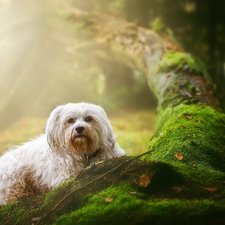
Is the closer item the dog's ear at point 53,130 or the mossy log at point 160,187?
the mossy log at point 160,187

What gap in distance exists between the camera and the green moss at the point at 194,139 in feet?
10.2

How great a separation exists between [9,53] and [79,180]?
13.0 metres

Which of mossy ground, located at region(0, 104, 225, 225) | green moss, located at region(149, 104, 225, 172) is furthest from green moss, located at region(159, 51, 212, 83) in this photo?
mossy ground, located at region(0, 104, 225, 225)

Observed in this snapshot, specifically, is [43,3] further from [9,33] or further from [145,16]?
[145,16]

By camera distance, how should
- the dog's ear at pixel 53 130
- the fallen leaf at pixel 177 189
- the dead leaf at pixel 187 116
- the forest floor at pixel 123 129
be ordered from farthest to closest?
the forest floor at pixel 123 129 < the dead leaf at pixel 187 116 < the dog's ear at pixel 53 130 < the fallen leaf at pixel 177 189

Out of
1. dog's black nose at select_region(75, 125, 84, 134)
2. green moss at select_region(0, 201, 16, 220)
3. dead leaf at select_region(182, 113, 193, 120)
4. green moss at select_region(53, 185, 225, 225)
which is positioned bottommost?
green moss at select_region(0, 201, 16, 220)

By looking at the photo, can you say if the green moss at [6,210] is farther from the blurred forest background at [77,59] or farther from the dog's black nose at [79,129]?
the blurred forest background at [77,59]

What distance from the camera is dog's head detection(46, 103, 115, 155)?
3465mm

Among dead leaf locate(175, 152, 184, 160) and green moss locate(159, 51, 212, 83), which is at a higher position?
green moss locate(159, 51, 212, 83)

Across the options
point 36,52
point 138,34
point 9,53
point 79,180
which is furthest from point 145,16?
point 79,180

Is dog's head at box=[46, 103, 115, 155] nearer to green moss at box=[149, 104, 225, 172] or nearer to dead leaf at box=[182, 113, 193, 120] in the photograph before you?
green moss at box=[149, 104, 225, 172]

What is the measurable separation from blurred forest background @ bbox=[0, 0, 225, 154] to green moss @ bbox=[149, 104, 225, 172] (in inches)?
207

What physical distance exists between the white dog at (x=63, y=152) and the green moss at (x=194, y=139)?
0.93m

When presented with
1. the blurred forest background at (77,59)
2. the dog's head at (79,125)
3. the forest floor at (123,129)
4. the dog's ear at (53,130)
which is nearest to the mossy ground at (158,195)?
the dog's head at (79,125)
